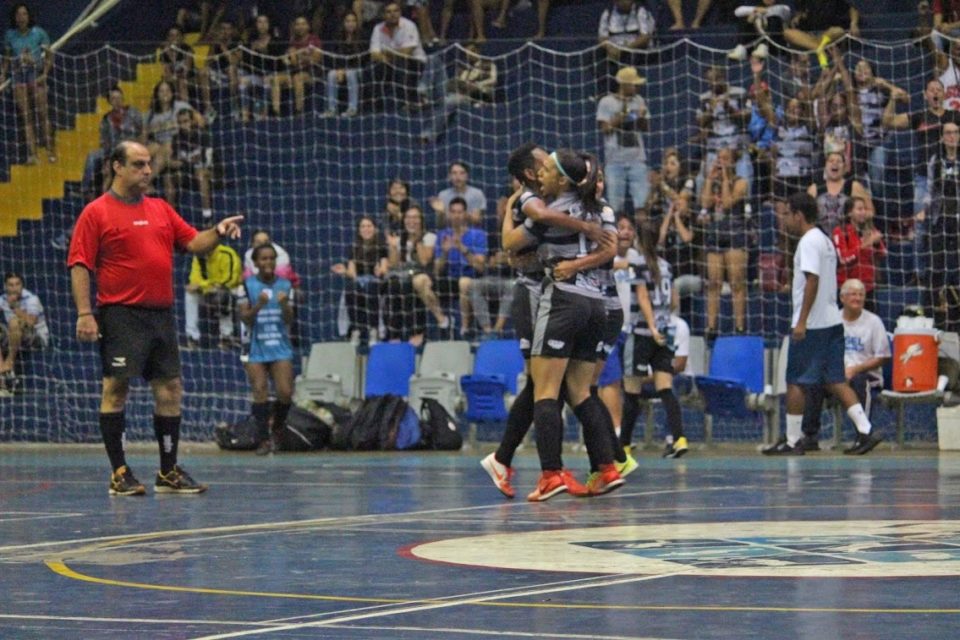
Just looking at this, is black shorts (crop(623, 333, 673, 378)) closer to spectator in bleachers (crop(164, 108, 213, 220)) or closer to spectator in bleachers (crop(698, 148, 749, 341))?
spectator in bleachers (crop(698, 148, 749, 341))

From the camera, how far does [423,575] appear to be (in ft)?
20.4

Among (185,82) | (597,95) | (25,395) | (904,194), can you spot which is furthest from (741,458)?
(185,82)

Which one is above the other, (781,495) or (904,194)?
(904,194)

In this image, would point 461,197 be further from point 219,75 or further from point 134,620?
point 134,620

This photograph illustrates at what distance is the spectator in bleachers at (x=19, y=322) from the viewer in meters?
20.3

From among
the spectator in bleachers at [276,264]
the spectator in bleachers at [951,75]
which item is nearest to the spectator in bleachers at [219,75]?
the spectator in bleachers at [276,264]

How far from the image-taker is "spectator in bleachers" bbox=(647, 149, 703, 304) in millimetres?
18594

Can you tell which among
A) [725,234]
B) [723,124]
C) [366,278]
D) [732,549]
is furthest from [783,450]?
[732,549]

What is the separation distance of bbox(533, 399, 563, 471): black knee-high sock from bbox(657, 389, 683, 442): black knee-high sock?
5.75 metres

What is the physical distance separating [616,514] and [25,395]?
12.5 m

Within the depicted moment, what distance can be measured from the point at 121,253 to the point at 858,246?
28.5 feet

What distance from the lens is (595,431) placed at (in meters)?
9.95

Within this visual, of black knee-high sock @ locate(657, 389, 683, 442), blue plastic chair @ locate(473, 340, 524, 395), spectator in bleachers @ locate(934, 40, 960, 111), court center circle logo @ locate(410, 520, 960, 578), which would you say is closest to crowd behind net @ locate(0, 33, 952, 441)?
spectator in bleachers @ locate(934, 40, 960, 111)

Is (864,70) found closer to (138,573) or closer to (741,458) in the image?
(741,458)
